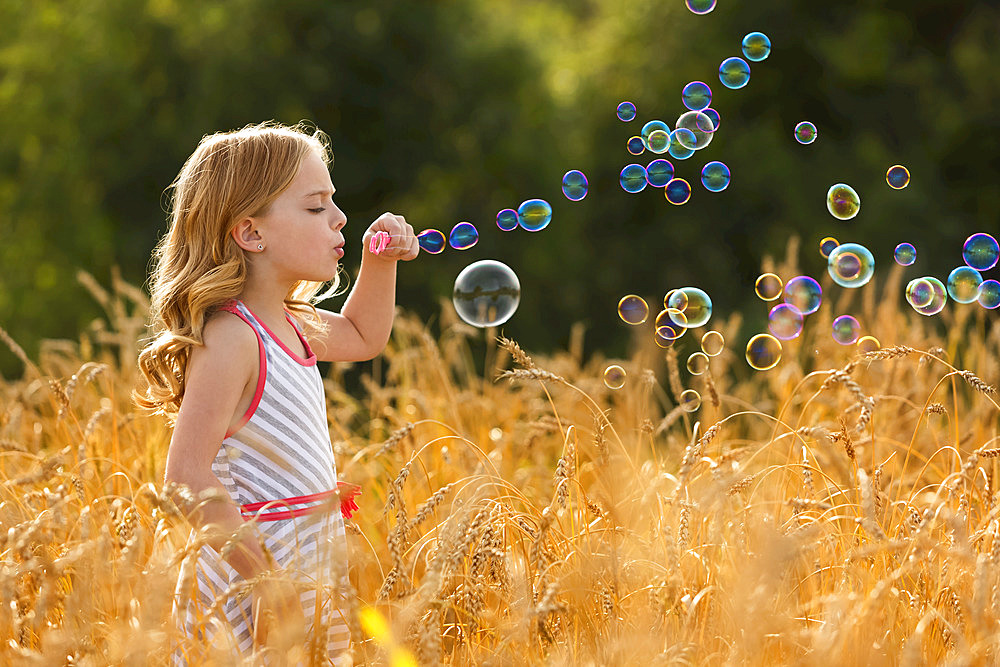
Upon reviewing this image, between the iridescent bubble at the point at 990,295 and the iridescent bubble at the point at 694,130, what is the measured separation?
972 millimetres

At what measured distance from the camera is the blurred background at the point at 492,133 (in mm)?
10711

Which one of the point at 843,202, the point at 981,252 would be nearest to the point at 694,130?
the point at 843,202

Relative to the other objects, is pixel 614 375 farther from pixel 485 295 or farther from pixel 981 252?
pixel 981 252

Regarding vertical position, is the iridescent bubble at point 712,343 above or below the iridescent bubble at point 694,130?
below

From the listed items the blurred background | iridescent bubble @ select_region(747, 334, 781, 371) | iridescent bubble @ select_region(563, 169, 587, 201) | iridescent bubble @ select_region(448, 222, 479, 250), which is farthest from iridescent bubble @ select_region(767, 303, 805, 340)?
the blurred background

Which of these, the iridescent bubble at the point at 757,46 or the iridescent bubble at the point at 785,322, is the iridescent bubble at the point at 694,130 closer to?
the iridescent bubble at the point at 757,46

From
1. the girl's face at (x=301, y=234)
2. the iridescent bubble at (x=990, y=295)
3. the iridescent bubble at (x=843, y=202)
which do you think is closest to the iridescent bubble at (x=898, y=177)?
the iridescent bubble at (x=843, y=202)

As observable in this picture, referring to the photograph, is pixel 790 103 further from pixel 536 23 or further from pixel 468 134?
pixel 536 23

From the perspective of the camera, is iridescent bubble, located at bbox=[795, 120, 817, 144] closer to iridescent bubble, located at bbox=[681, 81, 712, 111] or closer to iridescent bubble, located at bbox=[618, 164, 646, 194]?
iridescent bubble, located at bbox=[681, 81, 712, 111]

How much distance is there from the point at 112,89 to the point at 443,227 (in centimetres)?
393

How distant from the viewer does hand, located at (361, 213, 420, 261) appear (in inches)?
91.6

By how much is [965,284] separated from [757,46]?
105 cm

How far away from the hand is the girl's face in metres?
0.17

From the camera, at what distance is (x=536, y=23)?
1731cm
